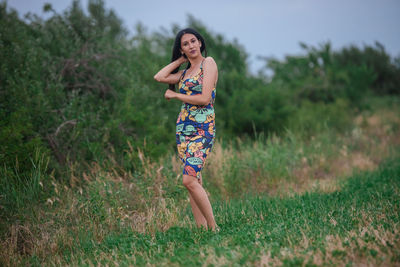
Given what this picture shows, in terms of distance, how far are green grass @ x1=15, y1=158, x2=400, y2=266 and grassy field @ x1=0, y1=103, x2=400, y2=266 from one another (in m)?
0.01

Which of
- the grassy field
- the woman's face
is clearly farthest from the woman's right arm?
the grassy field

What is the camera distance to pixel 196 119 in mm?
3871

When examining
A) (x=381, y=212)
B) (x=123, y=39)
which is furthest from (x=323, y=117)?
(x=381, y=212)

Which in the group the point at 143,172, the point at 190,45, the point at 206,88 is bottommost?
the point at 143,172

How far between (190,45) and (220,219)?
2.23 metres

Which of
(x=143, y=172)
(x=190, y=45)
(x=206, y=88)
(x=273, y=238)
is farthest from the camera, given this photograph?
(x=143, y=172)

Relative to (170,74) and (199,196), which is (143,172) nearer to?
(170,74)

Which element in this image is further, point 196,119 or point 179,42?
point 179,42

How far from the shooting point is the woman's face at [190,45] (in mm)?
4051

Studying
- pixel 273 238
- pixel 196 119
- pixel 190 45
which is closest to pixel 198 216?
pixel 273 238

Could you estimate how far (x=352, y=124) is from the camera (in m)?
12.9

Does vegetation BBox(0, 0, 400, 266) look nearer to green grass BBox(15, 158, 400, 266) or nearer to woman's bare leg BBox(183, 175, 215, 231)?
green grass BBox(15, 158, 400, 266)

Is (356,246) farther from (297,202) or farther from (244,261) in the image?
(297,202)

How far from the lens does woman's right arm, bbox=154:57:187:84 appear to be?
4234mm
